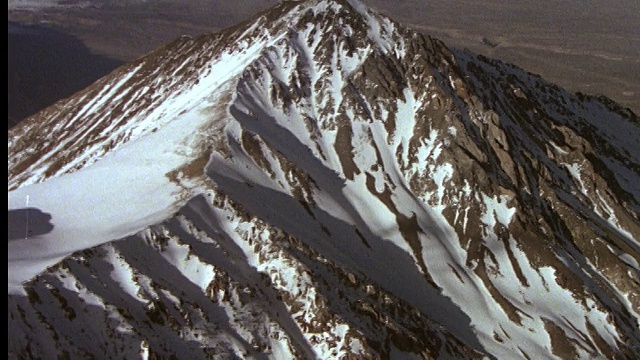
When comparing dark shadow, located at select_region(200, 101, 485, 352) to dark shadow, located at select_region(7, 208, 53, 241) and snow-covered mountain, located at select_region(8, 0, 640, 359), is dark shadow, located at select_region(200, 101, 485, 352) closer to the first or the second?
snow-covered mountain, located at select_region(8, 0, 640, 359)

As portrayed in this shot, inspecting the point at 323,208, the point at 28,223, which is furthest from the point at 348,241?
the point at 28,223

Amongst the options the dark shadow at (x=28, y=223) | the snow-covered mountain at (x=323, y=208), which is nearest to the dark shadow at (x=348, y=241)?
the snow-covered mountain at (x=323, y=208)

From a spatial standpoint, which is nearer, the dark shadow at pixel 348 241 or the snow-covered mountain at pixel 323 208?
the snow-covered mountain at pixel 323 208

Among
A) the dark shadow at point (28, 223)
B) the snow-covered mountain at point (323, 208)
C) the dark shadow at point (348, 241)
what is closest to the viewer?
the dark shadow at point (28, 223)

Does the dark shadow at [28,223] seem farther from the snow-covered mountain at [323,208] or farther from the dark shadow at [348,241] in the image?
the dark shadow at [348,241]

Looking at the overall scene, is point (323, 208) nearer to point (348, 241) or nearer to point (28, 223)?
point (348, 241)

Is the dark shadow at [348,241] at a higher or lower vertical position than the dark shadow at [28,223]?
lower
